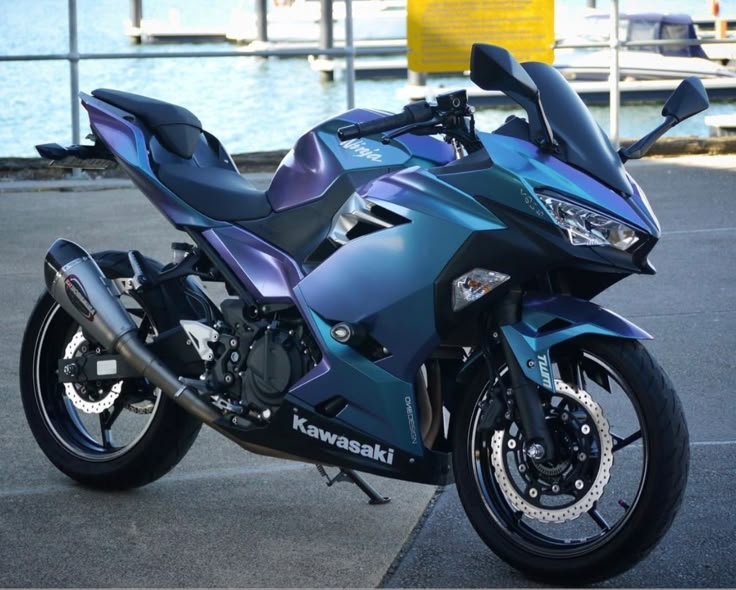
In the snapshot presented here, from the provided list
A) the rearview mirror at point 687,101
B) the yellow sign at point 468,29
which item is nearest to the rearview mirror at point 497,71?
the rearview mirror at point 687,101

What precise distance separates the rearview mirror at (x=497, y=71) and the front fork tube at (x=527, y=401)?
0.48 meters

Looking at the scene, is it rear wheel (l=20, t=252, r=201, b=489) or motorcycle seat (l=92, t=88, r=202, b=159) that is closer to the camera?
motorcycle seat (l=92, t=88, r=202, b=159)

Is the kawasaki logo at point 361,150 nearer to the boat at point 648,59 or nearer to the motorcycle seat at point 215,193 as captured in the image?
the motorcycle seat at point 215,193

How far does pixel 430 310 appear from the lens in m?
3.74

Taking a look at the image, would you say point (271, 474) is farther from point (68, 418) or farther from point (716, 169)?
point (716, 169)

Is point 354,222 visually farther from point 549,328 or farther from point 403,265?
point 549,328

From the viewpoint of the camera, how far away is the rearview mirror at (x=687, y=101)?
3.76 metres

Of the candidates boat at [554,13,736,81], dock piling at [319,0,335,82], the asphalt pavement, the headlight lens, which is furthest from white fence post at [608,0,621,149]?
dock piling at [319,0,335,82]

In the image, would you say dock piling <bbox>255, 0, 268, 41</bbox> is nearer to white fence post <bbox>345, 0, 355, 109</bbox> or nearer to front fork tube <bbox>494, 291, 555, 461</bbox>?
white fence post <bbox>345, 0, 355, 109</bbox>

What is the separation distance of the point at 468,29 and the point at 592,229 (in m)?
8.15

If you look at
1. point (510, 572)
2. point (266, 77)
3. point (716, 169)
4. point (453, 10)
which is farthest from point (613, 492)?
point (266, 77)

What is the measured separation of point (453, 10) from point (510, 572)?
8.04 m

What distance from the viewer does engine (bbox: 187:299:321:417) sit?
4.04 meters

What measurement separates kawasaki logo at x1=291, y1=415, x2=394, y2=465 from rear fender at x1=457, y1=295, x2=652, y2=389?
17.7 inches
